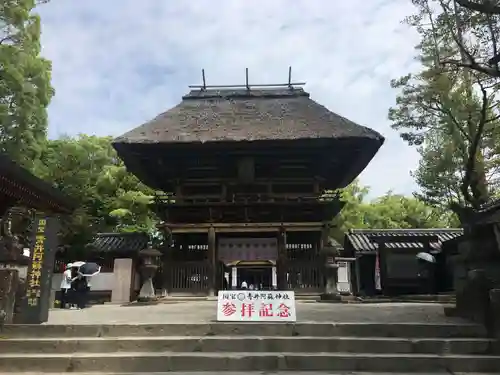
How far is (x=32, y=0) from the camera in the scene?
1563 centimetres

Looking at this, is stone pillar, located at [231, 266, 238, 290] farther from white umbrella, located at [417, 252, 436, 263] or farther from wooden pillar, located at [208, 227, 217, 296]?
wooden pillar, located at [208, 227, 217, 296]

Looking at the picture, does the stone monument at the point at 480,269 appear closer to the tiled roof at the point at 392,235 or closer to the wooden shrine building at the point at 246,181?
the wooden shrine building at the point at 246,181

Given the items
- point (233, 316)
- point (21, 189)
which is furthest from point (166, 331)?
point (21, 189)

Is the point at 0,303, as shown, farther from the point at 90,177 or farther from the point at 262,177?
the point at 90,177

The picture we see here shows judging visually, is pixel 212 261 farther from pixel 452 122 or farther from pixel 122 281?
pixel 452 122

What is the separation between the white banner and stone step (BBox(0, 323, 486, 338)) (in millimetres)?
164

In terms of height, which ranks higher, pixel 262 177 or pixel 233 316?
pixel 262 177

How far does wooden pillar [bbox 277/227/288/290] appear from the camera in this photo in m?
12.9

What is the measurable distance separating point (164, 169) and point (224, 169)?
208 cm

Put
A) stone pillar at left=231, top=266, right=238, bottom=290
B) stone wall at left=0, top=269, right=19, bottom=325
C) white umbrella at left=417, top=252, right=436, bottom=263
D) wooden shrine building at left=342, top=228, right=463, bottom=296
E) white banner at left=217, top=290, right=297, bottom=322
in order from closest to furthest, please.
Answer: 1. stone wall at left=0, top=269, right=19, bottom=325
2. white banner at left=217, top=290, right=297, bottom=322
3. white umbrella at left=417, top=252, right=436, bottom=263
4. wooden shrine building at left=342, top=228, right=463, bottom=296
5. stone pillar at left=231, top=266, right=238, bottom=290

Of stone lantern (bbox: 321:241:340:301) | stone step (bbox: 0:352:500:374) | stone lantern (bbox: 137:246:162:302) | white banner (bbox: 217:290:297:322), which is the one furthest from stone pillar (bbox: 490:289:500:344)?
stone lantern (bbox: 137:246:162:302)

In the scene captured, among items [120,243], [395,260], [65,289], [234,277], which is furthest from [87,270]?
[234,277]

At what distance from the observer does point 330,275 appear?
12070 millimetres

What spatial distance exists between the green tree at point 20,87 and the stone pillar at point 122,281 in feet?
16.9
